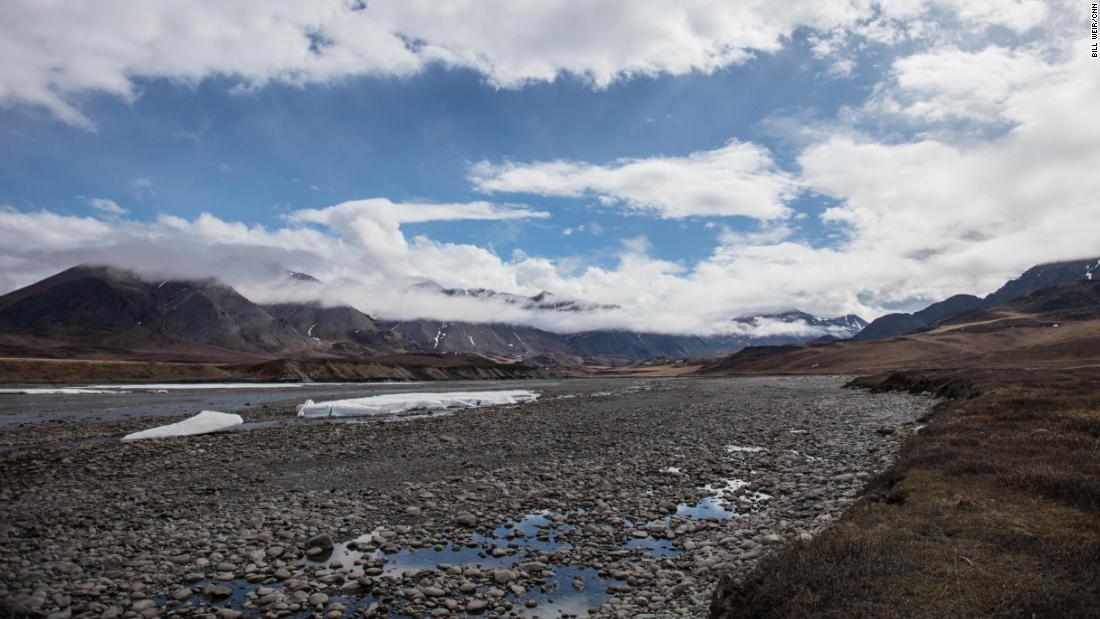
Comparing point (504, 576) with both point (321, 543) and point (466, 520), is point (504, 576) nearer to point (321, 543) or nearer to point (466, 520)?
point (466, 520)

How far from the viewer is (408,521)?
1705cm

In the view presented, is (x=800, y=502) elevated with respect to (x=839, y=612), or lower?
lower

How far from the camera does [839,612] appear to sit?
25.5ft

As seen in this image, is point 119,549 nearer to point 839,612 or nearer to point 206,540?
point 206,540

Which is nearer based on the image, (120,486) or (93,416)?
(120,486)

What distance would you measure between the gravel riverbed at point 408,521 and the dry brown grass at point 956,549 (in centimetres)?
200

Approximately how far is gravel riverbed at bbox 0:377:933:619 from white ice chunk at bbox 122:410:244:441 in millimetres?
3644

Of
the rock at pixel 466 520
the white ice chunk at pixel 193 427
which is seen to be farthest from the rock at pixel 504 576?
the white ice chunk at pixel 193 427

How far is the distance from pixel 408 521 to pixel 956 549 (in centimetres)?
1324

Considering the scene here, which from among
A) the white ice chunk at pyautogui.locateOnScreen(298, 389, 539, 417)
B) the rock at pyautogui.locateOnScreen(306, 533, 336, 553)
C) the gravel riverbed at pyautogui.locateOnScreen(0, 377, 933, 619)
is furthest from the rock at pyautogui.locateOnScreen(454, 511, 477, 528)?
the white ice chunk at pyautogui.locateOnScreen(298, 389, 539, 417)

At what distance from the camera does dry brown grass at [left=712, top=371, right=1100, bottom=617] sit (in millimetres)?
8023

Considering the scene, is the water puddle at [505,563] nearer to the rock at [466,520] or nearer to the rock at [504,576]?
the rock at [504,576]

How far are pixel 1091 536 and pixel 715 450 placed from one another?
19.2 meters

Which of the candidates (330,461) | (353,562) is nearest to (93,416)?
(330,461)
